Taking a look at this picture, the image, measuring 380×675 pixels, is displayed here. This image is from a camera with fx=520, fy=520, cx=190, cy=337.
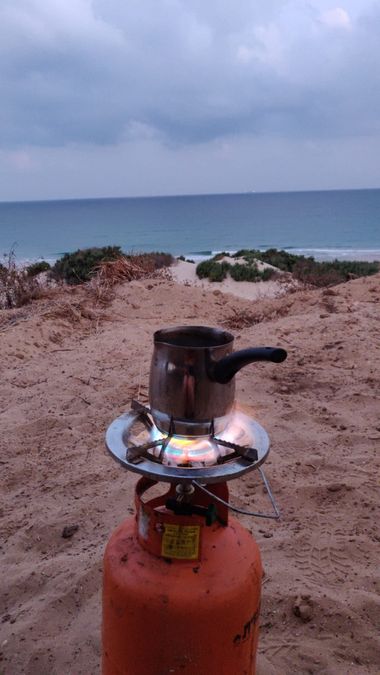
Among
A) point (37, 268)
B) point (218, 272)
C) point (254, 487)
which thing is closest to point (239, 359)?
point (254, 487)

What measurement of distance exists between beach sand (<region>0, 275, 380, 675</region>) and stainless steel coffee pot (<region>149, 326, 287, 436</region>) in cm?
108

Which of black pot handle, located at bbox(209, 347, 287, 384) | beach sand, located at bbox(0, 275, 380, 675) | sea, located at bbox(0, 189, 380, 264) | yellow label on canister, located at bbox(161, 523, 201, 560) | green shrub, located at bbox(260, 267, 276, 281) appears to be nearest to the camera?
black pot handle, located at bbox(209, 347, 287, 384)

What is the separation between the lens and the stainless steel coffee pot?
117cm

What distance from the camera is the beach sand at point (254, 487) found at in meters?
1.91

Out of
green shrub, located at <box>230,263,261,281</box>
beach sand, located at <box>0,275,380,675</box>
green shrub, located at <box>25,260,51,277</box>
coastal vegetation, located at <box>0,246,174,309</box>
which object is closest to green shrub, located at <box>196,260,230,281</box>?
green shrub, located at <box>230,263,261,281</box>

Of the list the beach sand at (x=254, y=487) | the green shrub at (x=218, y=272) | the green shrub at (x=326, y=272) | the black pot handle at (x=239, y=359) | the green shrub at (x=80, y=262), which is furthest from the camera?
the green shrub at (x=218, y=272)

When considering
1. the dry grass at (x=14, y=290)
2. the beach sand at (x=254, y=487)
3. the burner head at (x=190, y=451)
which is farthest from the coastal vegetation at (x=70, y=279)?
the burner head at (x=190, y=451)

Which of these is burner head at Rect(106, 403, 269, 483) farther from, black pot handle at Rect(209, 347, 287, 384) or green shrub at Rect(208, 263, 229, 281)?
green shrub at Rect(208, 263, 229, 281)

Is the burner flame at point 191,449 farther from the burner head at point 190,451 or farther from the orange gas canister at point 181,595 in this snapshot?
the orange gas canister at point 181,595

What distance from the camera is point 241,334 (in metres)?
5.39

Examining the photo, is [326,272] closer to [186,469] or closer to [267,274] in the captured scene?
[267,274]

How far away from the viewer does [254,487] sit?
2.76 m

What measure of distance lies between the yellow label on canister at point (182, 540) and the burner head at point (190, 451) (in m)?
0.18

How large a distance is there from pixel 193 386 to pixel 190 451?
0.15m
